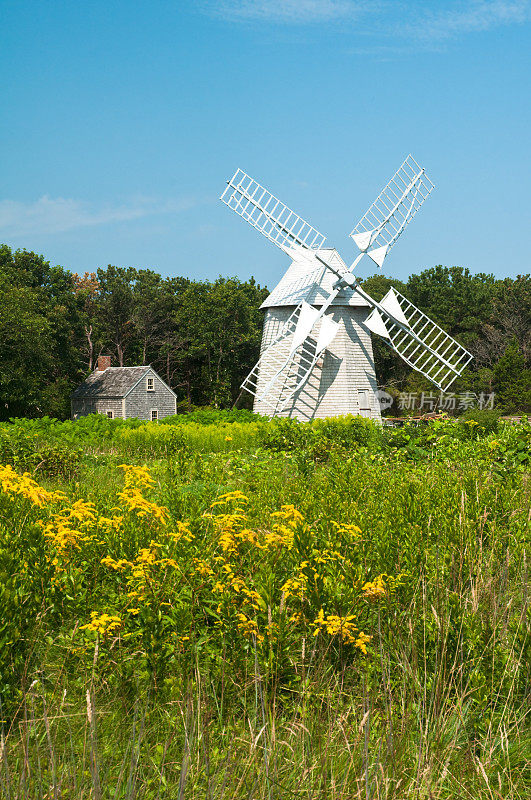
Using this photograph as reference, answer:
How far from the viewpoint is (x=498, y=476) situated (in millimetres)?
8633

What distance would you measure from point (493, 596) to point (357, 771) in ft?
4.21

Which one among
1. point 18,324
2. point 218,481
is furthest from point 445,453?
point 18,324

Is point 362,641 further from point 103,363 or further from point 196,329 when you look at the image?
point 196,329

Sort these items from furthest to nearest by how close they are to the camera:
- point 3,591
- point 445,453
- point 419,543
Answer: point 445,453, point 419,543, point 3,591

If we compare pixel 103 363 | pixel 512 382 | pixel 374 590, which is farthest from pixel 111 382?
pixel 374 590

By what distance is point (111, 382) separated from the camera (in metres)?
45.7

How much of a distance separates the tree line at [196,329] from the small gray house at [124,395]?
6.32 feet

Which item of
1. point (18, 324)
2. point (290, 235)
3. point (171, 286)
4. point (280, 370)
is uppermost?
point (171, 286)

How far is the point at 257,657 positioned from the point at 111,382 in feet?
143

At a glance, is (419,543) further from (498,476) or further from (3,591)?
(498,476)

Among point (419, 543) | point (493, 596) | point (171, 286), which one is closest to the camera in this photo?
point (493, 596)

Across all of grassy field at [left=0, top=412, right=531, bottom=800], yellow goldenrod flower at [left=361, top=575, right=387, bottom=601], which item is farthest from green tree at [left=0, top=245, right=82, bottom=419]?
yellow goldenrod flower at [left=361, top=575, right=387, bottom=601]

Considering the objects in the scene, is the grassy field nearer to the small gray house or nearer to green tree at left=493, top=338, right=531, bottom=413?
the small gray house

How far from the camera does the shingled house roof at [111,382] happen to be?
44.6m
